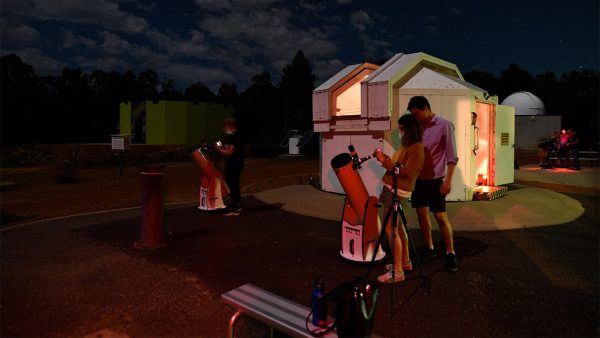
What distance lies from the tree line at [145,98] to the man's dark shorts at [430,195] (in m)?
31.5

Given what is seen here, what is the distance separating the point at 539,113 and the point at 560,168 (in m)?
23.6

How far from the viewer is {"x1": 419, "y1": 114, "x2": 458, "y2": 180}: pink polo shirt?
4.51 meters

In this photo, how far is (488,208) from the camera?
27.3ft

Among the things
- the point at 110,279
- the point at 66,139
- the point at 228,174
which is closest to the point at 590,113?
the point at 228,174

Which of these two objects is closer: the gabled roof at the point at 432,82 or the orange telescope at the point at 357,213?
the orange telescope at the point at 357,213

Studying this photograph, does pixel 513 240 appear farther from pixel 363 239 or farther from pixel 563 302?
pixel 363 239

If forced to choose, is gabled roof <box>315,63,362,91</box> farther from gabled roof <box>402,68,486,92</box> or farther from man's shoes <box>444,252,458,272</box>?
man's shoes <box>444,252,458,272</box>

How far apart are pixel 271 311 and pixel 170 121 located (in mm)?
Result: 36475

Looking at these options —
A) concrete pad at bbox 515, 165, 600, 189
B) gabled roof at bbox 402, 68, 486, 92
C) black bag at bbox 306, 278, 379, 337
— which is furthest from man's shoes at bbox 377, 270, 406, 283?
concrete pad at bbox 515, 165, 600, 189

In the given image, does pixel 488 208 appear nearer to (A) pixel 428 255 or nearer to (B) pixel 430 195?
(A) pixel 428 255

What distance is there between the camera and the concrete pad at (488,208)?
23.5ft

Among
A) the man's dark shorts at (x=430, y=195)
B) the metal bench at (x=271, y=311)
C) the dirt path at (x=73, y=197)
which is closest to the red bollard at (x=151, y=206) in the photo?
the metal bench at (x=271, y=311)

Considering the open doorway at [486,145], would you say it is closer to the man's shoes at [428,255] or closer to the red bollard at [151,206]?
the man's shoes at [428,255]

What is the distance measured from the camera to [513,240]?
604 centimetres
